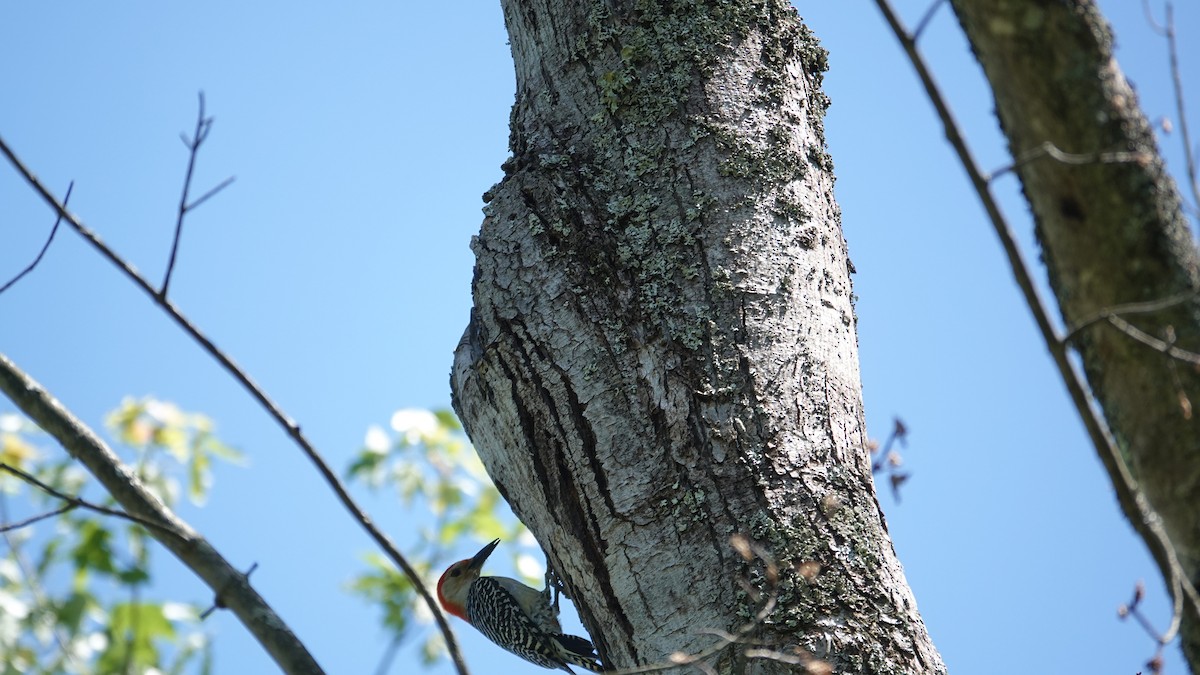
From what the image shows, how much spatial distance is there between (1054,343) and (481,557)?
5.53 meters


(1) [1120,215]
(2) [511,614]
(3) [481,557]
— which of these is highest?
(3) [481,557]

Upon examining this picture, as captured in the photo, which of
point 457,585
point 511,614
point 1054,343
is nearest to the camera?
point 1054,343

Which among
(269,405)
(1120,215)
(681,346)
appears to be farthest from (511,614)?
(1120,215)

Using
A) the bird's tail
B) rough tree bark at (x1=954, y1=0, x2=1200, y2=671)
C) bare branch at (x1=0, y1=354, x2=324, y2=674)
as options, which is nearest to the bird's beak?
the bird's tail

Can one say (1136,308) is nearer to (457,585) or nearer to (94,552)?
A: (94,552)

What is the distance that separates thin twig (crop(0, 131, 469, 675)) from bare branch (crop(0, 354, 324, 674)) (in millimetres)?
309

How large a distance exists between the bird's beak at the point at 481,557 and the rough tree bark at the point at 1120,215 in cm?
472

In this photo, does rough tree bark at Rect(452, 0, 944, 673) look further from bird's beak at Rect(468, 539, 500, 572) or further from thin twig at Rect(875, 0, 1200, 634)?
bird's beak at Rect(468, 539, 500, 572)

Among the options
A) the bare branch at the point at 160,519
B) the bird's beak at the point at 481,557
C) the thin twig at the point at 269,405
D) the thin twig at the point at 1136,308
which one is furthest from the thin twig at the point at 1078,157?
the bird's beak at the point at 481,557

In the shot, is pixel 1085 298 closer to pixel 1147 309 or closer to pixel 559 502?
pixel 1147 309

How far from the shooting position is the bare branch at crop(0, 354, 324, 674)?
1.58 meters

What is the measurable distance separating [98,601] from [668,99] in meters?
3.33

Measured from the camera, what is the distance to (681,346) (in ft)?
7.98

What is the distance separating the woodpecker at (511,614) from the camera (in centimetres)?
534
